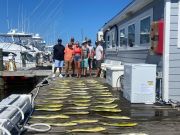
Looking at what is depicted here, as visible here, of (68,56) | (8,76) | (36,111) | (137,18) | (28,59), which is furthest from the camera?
(28,59)

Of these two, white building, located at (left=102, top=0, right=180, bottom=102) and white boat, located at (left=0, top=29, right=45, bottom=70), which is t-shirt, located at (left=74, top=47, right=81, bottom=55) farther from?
white boat, located at (left=0, top=29, right=45, bottom=70)

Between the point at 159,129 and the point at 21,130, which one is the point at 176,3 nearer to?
the point at 159,129

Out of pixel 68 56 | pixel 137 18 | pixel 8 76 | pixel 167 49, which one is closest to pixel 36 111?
pixel 167 49

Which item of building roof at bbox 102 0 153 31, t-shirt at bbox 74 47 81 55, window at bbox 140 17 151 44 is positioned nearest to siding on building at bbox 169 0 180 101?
building roof at bbox 102 0 153 31

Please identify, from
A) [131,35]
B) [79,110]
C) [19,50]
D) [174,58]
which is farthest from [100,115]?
[19,50]

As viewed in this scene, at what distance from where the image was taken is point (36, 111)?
339 inches

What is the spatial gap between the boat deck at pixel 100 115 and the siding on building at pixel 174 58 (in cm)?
85

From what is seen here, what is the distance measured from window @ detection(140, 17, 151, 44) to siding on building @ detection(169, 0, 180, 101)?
2.52m

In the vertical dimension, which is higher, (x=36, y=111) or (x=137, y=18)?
(x=137, y=18)

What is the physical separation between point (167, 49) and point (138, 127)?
10.8ft

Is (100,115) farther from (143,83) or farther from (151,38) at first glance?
(151,38)

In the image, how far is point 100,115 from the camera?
26.9ft

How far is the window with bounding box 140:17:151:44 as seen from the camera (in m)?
12.4

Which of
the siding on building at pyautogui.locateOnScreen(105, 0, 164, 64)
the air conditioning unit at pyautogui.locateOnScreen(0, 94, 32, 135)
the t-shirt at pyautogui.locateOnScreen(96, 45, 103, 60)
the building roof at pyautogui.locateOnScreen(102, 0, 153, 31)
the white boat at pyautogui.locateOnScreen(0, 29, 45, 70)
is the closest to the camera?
→ the air conditioning unit at pyautogui.locateOnScreen(0, 94, 32, 135)
